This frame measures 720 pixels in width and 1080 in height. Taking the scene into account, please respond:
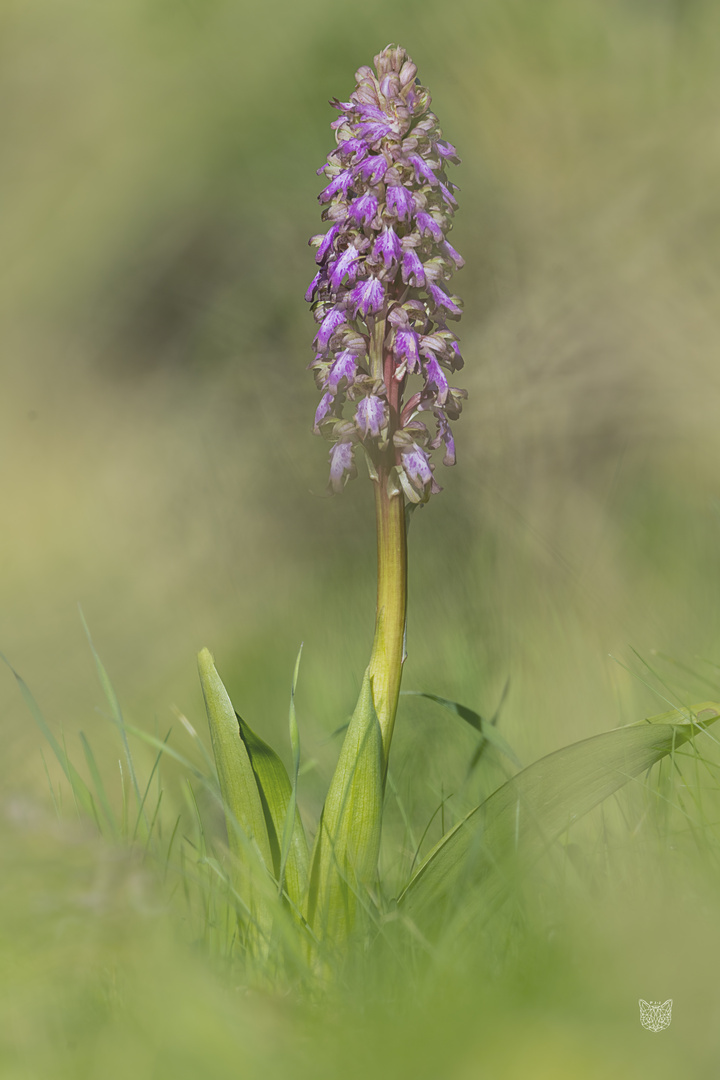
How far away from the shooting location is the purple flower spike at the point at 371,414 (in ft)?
2.40

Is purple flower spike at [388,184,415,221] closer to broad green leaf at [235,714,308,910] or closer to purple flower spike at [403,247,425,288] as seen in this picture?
purple flower spike at [403,247,425,288]

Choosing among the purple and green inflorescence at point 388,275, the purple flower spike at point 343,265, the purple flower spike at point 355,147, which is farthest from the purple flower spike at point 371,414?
the purple flower spike at point 355,147

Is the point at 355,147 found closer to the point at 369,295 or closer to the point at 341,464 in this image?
the point at 369,295

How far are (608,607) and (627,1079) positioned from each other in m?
1.06

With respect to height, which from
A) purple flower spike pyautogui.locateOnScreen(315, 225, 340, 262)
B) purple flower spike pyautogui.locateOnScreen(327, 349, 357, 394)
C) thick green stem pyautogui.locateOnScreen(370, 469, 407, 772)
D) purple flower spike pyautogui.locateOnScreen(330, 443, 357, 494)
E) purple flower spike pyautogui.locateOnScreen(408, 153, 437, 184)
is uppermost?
purple flower spike pyautogui.locateOnScreen(408, 153, 437, 184)

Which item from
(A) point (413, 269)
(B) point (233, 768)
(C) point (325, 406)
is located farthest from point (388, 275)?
(B) point (233, 768)

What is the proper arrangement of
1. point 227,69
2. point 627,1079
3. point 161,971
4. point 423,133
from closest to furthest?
point 627,1079
point 161,971
point 423,133
point 227,69

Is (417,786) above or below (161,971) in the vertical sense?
above

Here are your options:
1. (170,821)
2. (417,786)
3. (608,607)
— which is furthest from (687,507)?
(170,821)

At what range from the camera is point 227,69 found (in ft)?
5.48

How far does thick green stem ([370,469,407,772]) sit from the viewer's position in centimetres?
76

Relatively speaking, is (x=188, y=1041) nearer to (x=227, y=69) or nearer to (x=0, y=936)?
(x=0, y=936)

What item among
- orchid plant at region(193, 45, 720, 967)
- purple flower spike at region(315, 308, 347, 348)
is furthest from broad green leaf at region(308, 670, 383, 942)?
purple flower spike at region(315, 308, 347, 348)

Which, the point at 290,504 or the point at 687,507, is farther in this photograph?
the point at 290,504
